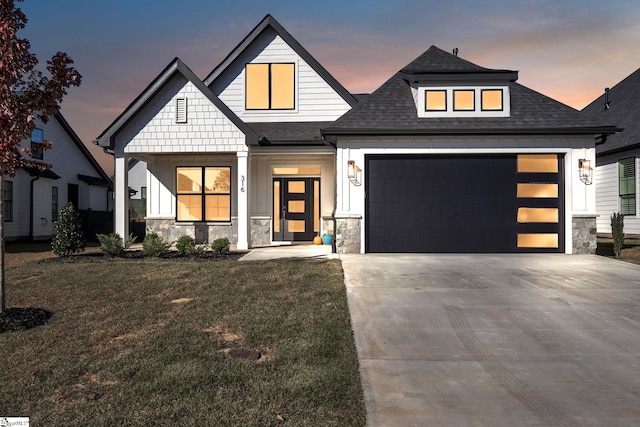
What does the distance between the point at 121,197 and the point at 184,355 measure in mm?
10676

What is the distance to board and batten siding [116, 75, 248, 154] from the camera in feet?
44.1

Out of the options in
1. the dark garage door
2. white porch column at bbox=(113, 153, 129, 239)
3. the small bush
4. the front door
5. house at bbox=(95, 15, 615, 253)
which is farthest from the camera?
the front door

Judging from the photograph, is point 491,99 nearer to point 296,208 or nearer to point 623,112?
point 296,208

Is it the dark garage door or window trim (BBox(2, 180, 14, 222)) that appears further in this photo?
window trim (BBox(2, 180, 14, 222))

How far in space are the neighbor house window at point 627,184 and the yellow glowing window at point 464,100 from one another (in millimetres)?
10816

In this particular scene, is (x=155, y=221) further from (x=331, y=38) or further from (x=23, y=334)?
(x=23, y=334)

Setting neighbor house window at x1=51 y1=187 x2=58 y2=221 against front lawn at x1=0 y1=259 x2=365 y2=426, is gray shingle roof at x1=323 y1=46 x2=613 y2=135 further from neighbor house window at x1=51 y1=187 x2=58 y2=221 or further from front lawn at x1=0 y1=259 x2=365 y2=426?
neighbor house window at x1=51 y1=187 x2=58 y2=221

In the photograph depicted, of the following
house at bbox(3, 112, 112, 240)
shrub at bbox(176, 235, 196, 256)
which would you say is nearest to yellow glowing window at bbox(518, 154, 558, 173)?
shrub at bbox(176, 235, 196, 256)

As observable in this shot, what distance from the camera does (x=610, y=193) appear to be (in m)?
20.7

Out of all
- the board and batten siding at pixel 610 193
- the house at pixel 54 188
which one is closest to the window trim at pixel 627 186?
the board and batten siding at pixel 610 193

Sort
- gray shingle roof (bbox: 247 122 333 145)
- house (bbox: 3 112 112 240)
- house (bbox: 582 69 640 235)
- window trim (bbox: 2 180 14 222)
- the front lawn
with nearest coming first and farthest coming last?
the front lawn → gray shingle roof (bbox: 247 122 333 145) → house (bbox: 582 69 640 235) → window trim (bbox: 2 180 14 222) → house (bbox: 3 112 112 240)

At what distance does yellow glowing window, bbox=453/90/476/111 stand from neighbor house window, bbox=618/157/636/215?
10.8 metres

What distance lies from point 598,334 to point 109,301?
724 centimetres

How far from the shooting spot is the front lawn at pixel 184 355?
10.7 ft
